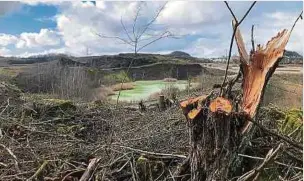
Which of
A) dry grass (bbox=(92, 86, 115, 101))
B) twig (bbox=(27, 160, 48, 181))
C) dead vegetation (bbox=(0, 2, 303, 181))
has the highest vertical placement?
dead vegetation (bbox=(0, 2, 303, 181))

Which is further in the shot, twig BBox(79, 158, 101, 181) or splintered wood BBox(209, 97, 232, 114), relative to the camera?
twig BBox(79, 158, 101, 181)

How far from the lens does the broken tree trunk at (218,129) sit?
3.90m

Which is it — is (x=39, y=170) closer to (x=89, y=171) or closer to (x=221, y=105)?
(x=89, y=171)

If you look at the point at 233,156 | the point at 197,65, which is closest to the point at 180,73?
the point at 197,65

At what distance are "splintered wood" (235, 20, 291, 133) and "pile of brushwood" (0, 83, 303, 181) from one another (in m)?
0.39

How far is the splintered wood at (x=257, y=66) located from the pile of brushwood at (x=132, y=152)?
39cm

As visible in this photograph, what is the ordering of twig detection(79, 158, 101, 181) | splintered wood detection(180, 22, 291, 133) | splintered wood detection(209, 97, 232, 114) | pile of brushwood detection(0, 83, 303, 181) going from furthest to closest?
pile of brushwood detection(0, 83, 303, 181)
twig detection(79, 158, 101, 181)
splintered wood detection(180, 22, 291, 133)
splintered wood detection(209, 97, 232, 114)

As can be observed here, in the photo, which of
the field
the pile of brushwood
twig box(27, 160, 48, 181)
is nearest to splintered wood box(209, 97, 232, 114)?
the pile of brushwood

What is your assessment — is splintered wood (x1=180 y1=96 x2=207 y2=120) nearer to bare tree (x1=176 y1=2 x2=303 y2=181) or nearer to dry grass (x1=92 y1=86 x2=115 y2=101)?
bare tree (x1=176 y1=2 x2=303 y2=181)

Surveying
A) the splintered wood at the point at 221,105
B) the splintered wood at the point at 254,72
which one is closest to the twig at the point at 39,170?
the splintered wood at the point at 254,72

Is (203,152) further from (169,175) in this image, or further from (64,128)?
(64,128)

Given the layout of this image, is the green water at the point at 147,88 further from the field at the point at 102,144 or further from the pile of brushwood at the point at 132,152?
the pile of brushwood at the point at 132,152

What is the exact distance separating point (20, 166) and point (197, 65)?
17778mm

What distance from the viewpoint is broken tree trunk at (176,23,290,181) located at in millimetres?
3902
